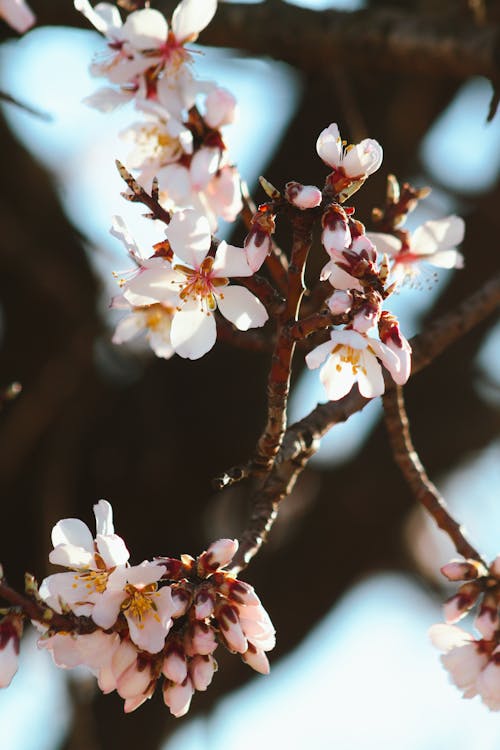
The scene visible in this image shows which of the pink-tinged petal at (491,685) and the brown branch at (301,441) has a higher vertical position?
the brown branch at (301,441)

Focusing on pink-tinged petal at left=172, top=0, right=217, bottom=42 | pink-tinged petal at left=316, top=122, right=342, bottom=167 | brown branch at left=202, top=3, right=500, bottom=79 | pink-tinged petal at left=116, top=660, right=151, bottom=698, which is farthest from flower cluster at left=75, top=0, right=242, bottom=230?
brown branch at left=202, top=3, right=500, bottom=79

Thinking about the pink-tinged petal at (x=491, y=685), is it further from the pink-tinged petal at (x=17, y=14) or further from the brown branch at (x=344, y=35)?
the brown branch at (x=344, y=35)

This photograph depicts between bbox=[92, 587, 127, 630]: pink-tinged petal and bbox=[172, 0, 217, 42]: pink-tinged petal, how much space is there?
0.60 metres

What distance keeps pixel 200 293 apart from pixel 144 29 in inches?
11.3

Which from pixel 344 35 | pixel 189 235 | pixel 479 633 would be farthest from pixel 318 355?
pixel 344 35

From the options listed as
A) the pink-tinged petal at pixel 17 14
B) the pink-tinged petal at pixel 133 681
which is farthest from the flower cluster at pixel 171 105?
the pink-tinged petal at pixel 133 681

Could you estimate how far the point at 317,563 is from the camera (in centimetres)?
299

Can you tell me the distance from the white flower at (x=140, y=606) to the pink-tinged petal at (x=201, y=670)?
0.05m

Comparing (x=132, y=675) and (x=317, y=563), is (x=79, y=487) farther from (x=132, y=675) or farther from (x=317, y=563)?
(x=132, y=675)

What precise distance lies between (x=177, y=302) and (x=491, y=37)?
1.03m

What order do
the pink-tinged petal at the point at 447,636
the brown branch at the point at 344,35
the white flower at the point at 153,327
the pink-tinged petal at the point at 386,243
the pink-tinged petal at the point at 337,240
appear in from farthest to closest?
1. the brown branch at the point at 344,35
2. the white flower at the point at 153,327
3. the pink-tinged petal at the point at 386,243
4. the pink-tinged petal at the point at 447,636
5. the pink-tinged petal at the point at 337,240

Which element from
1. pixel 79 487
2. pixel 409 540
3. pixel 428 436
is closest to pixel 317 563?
pixel 409 540

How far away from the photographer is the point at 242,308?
3.18ft

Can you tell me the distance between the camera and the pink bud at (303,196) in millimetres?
864
